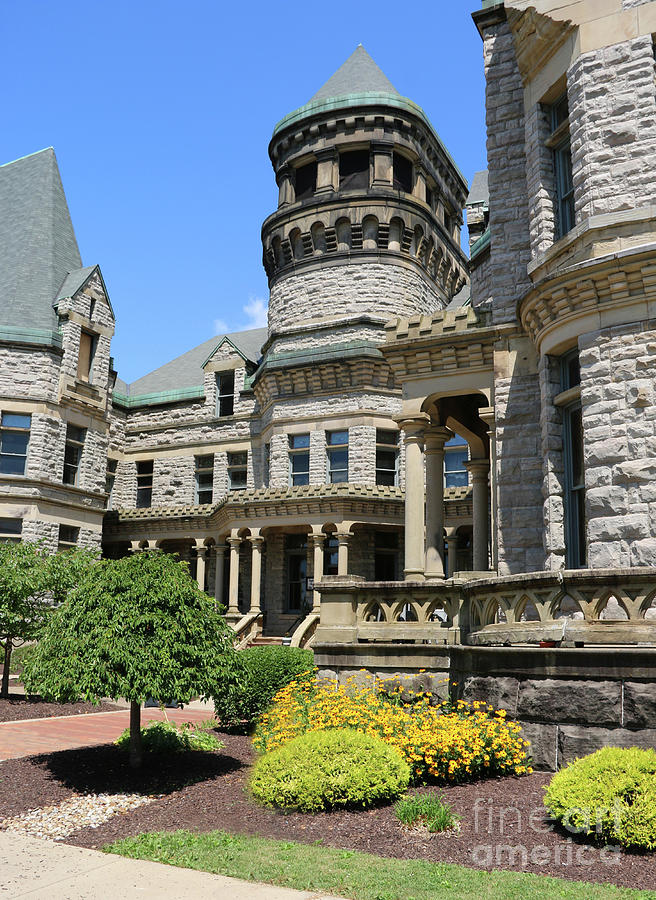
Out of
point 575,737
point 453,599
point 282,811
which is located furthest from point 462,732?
point 453,599

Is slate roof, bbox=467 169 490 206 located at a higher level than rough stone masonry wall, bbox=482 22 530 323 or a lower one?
higher

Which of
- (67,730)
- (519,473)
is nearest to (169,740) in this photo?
(67,730)

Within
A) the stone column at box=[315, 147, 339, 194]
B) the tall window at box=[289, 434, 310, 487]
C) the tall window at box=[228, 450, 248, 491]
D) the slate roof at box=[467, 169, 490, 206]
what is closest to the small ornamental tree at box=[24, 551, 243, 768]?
the slate roof at box=[467, 169, 490, 206]

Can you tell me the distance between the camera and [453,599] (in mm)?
11617

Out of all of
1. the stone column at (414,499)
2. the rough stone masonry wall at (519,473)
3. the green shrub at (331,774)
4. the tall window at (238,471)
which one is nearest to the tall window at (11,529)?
the tall window at (238,471)

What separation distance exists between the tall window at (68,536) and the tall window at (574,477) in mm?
22780

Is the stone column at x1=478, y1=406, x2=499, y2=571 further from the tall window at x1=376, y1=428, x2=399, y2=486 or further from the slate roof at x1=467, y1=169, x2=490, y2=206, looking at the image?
the tall window at x1=376, y1=428, x2=399, y2=486

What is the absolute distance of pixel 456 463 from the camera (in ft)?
92.8

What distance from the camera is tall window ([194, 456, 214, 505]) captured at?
34781 millimetres

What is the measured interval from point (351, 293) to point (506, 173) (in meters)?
16.0

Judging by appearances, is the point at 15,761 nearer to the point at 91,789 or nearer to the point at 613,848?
the point at 91,789

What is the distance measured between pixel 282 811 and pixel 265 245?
29.5 metres

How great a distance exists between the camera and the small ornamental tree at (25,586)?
1777 centimetres

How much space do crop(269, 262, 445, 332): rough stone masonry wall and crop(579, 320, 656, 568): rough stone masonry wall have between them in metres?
19.1
